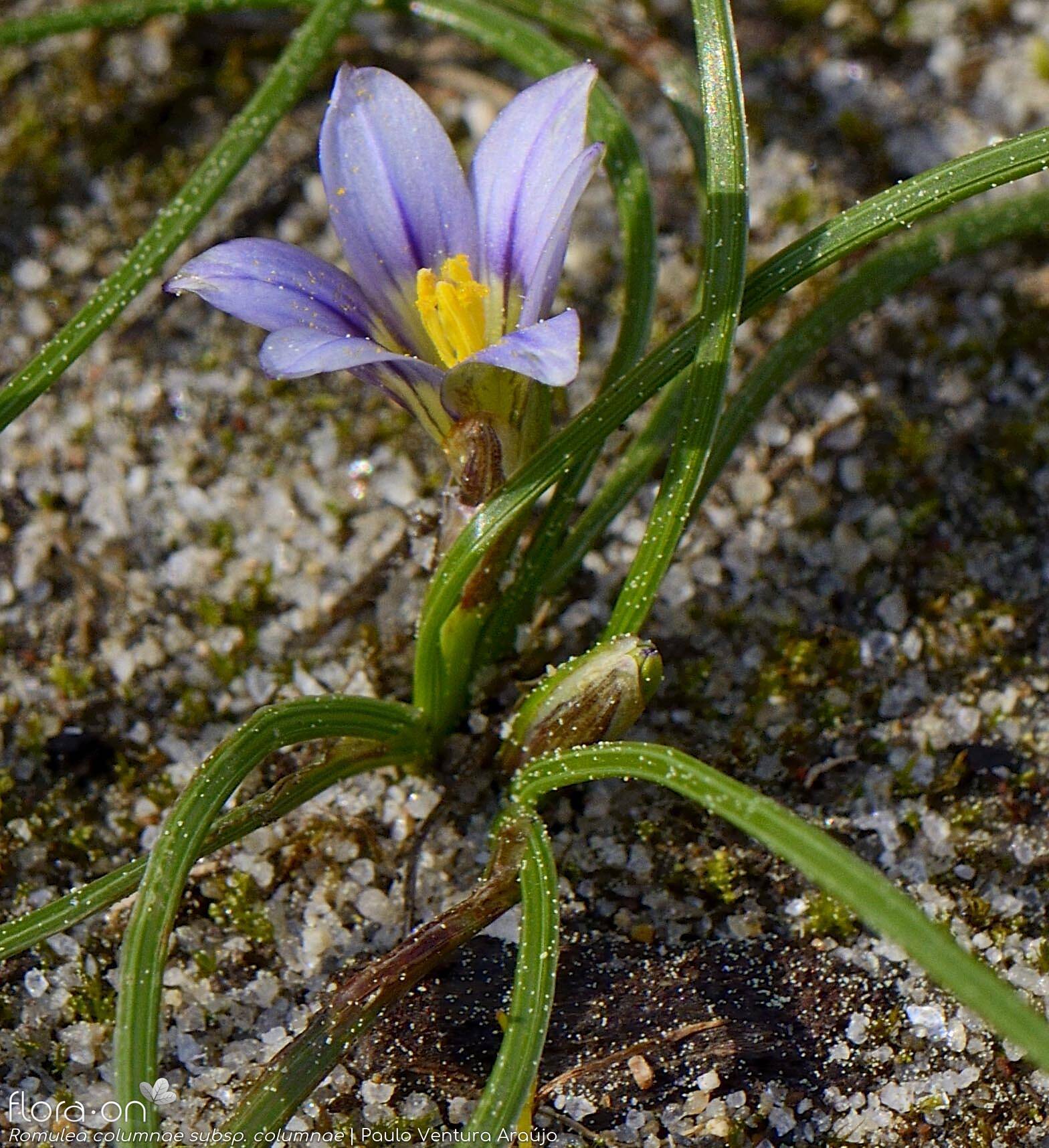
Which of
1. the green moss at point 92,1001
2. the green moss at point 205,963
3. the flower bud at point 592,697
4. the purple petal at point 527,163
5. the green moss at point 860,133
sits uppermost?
the green moss at point 860,133

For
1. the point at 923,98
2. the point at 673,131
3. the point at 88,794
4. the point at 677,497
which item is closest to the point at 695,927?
the point at 677,497

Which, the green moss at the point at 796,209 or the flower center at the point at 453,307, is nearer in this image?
the flower center at the point at 453,307

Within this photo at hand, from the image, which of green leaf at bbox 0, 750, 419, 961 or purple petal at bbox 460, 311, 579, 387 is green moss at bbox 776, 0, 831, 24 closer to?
purple petal at bbox 460, 311, 579, 387

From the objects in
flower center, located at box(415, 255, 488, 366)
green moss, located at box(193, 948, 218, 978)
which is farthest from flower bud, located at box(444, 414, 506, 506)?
green moss, located at box(193, 948, 218, 978)

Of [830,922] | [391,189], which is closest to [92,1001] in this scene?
[830,922]

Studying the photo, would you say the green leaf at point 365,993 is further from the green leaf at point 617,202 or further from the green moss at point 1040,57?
the green moss at point 1040,57

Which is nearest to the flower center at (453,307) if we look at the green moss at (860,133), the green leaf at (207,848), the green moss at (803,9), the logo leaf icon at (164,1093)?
the green leaf at (207,848)
